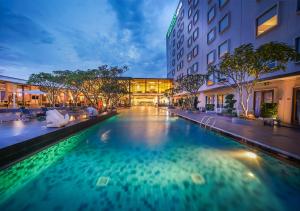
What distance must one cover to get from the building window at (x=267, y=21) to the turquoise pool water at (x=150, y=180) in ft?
34.5

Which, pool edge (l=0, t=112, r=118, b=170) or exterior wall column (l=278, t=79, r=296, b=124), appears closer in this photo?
→ pool edge (l=0, t=112, r=118, b=170)

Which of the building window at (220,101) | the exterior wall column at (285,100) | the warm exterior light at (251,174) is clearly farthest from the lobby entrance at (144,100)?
the warm exterior light at (251,174)

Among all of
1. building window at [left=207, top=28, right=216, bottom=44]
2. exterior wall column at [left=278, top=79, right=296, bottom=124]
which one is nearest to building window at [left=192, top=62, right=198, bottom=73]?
building window at [left=207, top=28, right=216, bottom=44]

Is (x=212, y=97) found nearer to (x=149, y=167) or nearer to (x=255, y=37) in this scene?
(x=255, y=37)

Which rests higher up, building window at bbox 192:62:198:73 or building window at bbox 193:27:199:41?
building window at bbox 193:27:199:41

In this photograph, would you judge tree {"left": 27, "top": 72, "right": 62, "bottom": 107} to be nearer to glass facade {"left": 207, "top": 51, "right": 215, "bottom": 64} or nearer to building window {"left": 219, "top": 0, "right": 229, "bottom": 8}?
glass facade {"left": 207, "top": 51, "right": 215, "bottom": 64}

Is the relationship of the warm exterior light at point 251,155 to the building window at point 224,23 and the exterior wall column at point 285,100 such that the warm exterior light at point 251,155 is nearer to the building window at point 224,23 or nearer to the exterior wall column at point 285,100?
the exterior wall column at point 285,100

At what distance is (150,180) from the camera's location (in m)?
3.98

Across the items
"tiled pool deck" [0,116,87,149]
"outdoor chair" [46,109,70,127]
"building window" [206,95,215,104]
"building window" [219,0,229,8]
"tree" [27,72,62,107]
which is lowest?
"tiled pool deck" [0,116,87,149]

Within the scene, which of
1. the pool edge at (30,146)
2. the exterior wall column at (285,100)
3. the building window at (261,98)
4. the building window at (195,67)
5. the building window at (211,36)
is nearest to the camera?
the pool edge at (30,146)

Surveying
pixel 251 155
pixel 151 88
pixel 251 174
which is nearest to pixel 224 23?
pixel 251 155

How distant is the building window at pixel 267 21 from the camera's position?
10.8m

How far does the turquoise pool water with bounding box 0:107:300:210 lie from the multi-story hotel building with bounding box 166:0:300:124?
7522 mm

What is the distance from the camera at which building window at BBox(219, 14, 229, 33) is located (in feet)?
54.2
